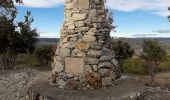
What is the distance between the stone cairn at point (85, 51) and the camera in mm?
8664

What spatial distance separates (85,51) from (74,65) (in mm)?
430

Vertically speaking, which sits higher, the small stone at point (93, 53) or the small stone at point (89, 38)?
the small stone at point (89, 38)

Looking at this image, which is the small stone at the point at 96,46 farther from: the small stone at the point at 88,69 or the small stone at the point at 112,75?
the small stone at the point at 112,75

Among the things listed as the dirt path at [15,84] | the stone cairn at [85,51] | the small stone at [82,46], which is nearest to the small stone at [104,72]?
the stone cairn at [85,51]

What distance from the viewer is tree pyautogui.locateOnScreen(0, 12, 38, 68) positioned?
23.9m

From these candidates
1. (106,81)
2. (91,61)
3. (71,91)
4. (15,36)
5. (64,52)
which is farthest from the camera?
(15,36)

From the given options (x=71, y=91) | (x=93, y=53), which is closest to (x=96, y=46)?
(x=93, y=53)

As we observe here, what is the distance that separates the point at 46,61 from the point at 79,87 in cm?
2227

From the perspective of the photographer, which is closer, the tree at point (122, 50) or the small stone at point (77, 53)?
the small stone at point (77, 53)

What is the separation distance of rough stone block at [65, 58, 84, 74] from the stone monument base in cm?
49

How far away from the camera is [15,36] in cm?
2420

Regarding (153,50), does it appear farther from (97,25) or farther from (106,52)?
(97,25)

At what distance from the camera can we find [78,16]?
28.9 feet

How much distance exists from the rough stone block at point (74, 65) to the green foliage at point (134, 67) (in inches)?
848
